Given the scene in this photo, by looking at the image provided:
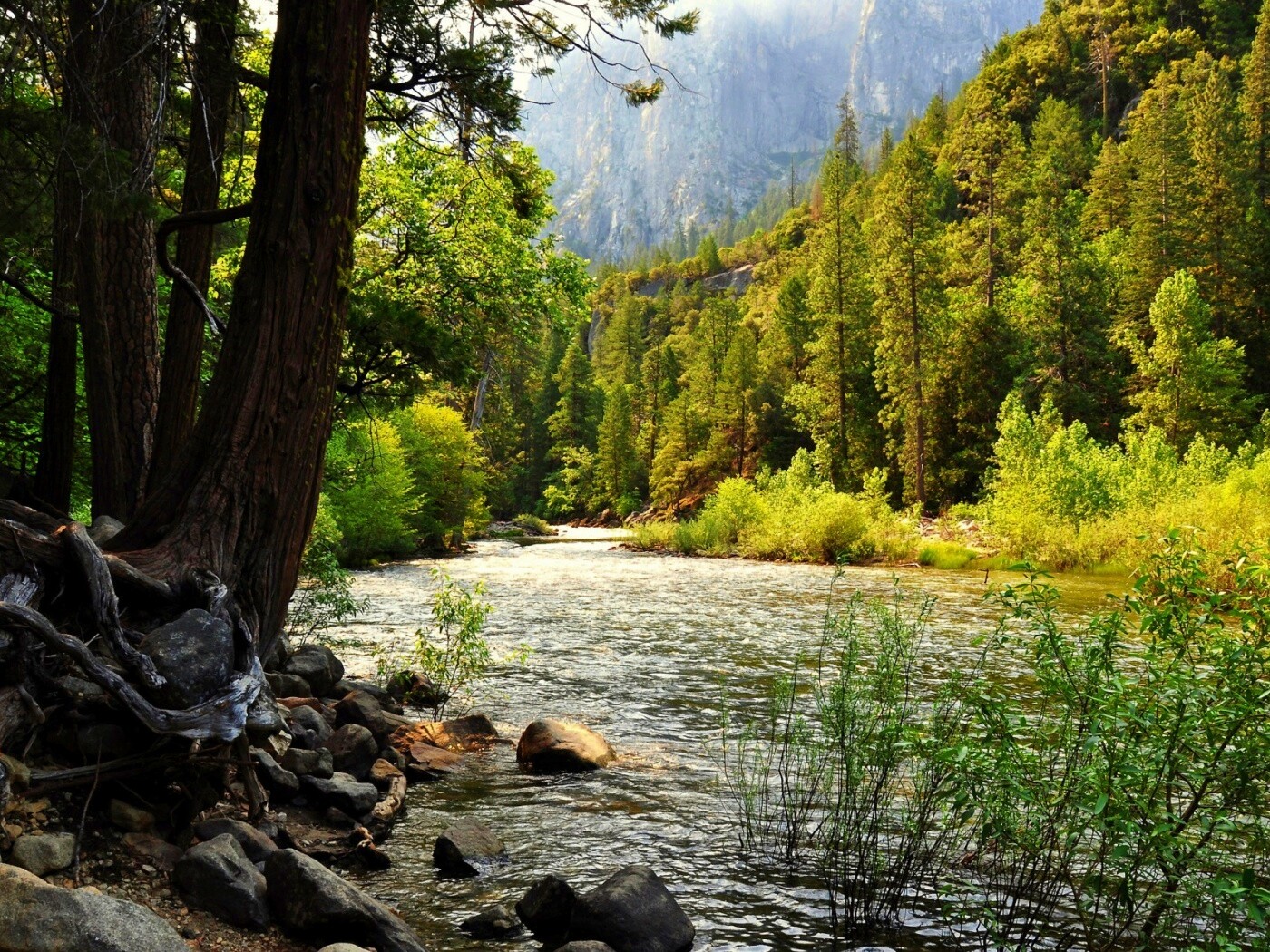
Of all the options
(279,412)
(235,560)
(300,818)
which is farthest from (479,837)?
(279,412)

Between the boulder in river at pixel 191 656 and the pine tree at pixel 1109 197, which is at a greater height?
the pine tree at pixel 1109 197

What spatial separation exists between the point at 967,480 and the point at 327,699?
39.3 m

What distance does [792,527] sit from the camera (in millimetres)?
32188

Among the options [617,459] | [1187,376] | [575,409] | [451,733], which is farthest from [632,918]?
[575,409]

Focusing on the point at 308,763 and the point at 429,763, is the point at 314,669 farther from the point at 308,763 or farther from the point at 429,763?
the point at 308,763

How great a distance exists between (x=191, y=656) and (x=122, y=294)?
4379mm

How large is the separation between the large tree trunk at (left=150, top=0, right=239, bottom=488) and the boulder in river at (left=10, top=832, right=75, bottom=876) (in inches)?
128

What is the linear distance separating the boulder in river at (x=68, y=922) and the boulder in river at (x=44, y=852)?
0.58 m

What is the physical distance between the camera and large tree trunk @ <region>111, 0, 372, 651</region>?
4.93 m

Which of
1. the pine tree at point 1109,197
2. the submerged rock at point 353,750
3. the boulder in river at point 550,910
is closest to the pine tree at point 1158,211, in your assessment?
the pine tree at point 1109,197

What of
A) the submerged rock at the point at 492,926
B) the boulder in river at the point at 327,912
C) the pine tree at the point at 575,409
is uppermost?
the pine tree at the point at 575,409

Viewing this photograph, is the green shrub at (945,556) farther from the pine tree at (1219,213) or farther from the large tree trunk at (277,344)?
the large tree trunk at (277,344)

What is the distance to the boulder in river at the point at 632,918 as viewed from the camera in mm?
4164

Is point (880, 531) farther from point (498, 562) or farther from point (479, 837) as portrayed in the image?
point (479, 837)
